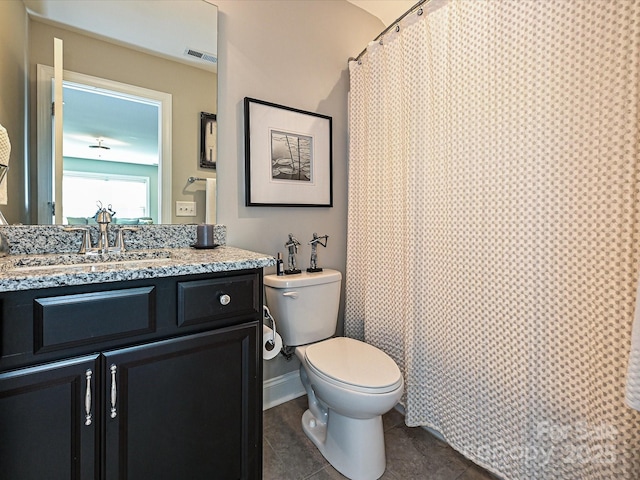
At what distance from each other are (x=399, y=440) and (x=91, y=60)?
2180mm

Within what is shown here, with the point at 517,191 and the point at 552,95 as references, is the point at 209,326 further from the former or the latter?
the point at 552,95

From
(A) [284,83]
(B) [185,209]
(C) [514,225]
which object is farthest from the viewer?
(A) [284,83]

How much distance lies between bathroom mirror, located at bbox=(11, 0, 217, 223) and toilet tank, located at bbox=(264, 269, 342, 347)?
0.54 metres

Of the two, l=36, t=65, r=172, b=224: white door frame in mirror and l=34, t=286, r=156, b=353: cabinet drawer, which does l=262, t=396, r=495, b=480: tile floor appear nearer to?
l=34, t=286, r=156, b=353: cabinet drawer

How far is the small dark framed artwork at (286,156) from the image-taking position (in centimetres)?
169

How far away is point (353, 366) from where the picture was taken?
137cm

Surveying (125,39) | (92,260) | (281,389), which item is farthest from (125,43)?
(281,389)

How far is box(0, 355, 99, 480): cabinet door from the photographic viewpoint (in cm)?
79

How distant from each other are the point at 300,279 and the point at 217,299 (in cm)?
61

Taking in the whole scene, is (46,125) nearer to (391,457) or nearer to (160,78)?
(160,78)

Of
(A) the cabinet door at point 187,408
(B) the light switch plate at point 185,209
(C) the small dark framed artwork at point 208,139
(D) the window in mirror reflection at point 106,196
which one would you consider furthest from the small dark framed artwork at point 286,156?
(A) the cabinet door at point 187,408

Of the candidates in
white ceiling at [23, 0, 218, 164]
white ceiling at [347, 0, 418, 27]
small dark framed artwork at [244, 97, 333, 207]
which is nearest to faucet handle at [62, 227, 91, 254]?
white ceiling at [23, 0, 218, 164]

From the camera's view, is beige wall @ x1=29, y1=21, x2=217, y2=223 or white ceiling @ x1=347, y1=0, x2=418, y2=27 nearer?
beige wall @ x1=29, y1=21, x2=217, y2=223

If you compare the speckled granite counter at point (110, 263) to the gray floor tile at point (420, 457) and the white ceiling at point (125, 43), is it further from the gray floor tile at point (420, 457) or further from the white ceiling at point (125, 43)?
the gray floor tile at point (420, 457)
